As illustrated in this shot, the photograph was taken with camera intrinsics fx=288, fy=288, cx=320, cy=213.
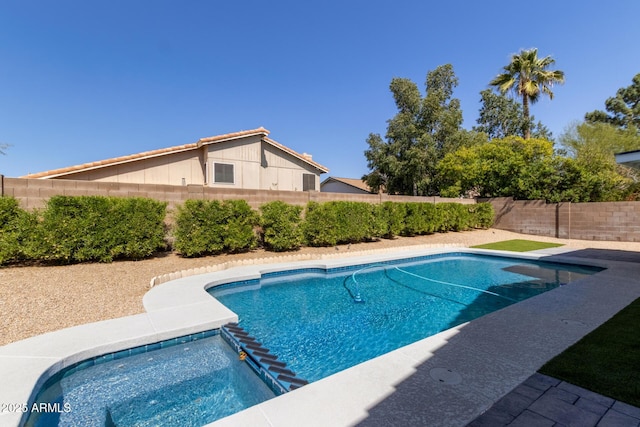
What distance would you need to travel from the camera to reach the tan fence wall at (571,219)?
54.4 feet

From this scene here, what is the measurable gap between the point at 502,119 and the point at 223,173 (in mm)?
30148

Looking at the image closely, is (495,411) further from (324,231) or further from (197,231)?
(324,231)

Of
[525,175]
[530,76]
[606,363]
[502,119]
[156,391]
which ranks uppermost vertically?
[530,76]

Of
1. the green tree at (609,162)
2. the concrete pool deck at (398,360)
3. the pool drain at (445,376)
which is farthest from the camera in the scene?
the green tree at (609,162)

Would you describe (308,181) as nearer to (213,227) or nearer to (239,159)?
(239,159)

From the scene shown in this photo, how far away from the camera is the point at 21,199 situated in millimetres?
8289

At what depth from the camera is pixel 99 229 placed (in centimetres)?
869

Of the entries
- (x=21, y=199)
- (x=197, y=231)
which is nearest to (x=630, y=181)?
(x=197, y=231)

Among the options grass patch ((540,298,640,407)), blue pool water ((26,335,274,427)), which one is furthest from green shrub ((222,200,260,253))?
grass patch ((540,298,640,407))

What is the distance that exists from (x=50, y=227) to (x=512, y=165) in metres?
25.9

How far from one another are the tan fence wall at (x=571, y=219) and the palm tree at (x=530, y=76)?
33.6ft

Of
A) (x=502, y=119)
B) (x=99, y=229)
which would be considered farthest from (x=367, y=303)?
(x=502, y=119)

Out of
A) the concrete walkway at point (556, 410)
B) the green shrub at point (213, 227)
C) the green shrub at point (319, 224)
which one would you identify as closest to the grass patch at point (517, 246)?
the green shrub at point (319, 224)

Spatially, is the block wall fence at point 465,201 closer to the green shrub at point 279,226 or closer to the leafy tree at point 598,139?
the green shrub at point 279,226
